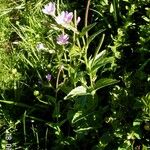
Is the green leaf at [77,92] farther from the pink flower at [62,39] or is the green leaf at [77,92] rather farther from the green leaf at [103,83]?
the pink flower at [62,39]

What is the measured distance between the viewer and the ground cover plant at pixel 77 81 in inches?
91.4

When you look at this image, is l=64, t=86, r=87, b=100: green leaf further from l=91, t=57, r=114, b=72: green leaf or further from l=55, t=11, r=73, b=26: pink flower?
l=55, t=11, r=73, b=26: pink flower

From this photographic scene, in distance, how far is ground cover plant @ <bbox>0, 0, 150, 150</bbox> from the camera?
232 centimetres

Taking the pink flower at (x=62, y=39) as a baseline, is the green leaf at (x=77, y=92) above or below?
below

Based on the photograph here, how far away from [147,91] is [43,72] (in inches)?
33.2

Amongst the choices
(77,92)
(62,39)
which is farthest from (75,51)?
(77,92)

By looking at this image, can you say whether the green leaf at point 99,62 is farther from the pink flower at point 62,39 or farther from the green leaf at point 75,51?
the pink flower at point 62,39

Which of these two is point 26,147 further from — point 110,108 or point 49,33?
point 49,33

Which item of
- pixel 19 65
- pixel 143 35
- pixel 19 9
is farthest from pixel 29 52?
pixel 143 35

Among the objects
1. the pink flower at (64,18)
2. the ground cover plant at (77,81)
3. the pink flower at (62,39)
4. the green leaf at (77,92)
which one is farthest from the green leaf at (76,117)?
the pink flower at (64,18)

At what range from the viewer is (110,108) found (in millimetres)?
2488

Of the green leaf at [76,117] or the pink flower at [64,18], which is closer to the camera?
the pink flower at [64,18]

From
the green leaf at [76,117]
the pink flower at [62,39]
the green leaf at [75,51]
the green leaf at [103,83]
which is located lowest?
the green leaf at [76,117]

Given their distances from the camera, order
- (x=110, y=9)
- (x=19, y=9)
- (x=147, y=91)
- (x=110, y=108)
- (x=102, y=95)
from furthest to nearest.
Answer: (x=19, y=9) → (x=110, y=9) → (x=102, y=95) → (x=110, y=108) → (x=147, y=91)
